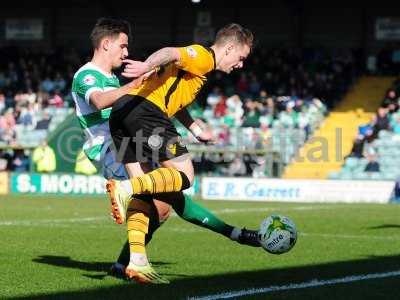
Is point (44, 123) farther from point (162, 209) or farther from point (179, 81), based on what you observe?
point (179, 81)

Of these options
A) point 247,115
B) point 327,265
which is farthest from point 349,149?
point 327,265

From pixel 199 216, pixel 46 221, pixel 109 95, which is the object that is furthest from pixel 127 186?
pixel 46 221

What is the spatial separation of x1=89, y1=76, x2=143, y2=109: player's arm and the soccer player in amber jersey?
0.10 m

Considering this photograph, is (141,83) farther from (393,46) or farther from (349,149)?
(393,46)

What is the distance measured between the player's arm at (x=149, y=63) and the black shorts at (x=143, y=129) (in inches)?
18.3

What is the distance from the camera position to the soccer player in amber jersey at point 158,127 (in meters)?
7.57

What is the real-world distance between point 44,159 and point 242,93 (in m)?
7.77

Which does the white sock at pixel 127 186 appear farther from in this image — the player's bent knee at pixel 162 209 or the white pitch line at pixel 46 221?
the white pitch line at pixel 46 221

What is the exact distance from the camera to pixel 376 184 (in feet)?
75.2

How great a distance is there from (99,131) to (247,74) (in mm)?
24098

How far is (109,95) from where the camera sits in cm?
763

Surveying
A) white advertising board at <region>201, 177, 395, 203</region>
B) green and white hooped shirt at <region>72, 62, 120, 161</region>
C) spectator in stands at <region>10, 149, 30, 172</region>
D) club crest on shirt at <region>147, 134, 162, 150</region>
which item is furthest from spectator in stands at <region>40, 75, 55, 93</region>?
club crest on shirt at <region>147, 134, 162, 150</region>

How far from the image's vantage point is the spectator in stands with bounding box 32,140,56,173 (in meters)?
25.7

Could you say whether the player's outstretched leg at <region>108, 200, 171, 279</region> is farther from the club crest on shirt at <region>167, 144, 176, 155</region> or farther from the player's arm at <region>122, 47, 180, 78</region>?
the player's arm at <region>122, 47, 180, 78</region>
